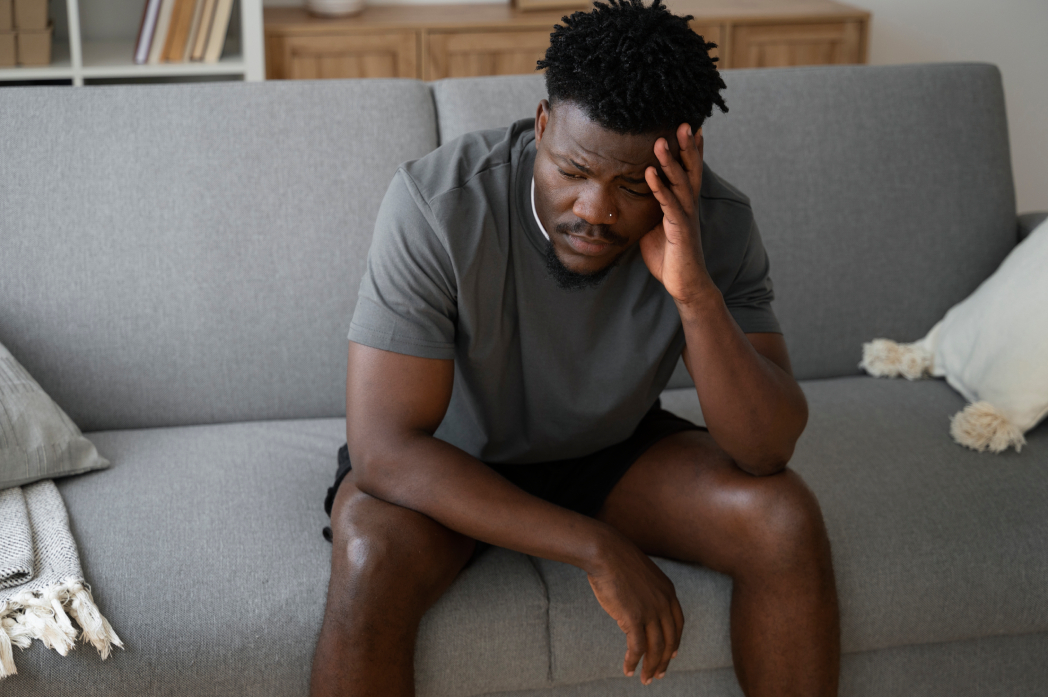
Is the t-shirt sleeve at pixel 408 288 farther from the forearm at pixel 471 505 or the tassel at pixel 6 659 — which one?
the tassel at pixel 6 659

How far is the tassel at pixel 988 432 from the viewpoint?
150cm

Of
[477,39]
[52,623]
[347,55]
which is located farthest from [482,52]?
[52,623]

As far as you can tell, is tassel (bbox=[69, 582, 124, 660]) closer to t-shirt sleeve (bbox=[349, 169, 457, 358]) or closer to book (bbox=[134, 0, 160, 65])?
t-shirt sleeve (bbox=[349, 169, 457, 358])

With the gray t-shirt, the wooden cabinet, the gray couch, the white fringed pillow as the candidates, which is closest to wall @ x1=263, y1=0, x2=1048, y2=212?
the wooden cabinet

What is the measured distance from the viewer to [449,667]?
1162mm

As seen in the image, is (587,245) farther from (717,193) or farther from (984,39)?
(984,39)

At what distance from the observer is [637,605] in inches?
42.8

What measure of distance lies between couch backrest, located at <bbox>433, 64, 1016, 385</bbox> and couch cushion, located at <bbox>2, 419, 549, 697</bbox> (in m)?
0.80

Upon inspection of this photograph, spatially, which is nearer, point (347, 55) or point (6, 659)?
point (6, 659)

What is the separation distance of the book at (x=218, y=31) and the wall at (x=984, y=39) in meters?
2.08

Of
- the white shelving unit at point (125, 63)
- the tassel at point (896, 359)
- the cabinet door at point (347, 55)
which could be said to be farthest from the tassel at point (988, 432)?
the white shelving unit at point (125, 63)

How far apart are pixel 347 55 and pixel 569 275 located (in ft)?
5.85

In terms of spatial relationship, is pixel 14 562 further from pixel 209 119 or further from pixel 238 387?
pixel 209 119

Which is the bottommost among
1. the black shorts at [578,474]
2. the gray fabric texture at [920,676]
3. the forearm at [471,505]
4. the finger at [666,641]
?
the gray fabric texture at [920,676]
